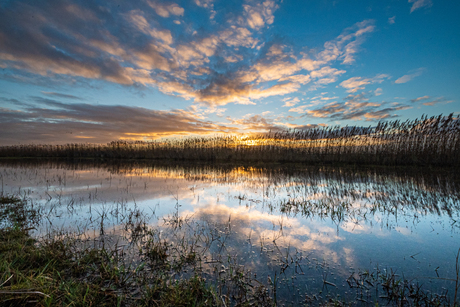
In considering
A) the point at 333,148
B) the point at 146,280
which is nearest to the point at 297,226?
the point at 146,280

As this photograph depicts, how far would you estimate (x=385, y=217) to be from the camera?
4047 mm

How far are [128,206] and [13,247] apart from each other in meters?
2.28

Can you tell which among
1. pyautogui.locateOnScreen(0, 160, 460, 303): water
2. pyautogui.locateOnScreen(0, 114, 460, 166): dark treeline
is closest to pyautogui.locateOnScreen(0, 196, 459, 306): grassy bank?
pyautogui.locateOnScreen(0, 160, 460, 303): water

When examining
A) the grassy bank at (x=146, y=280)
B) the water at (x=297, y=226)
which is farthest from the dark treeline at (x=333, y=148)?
the grassy bank at (x=146, y=280)

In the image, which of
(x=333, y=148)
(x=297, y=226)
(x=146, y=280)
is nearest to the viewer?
(x=146, y=280)

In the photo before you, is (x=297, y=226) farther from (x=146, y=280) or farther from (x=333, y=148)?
(x=333, y=148)

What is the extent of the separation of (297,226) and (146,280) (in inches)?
102

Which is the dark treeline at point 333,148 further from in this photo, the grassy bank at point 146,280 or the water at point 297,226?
the grassy bank at point 146,280

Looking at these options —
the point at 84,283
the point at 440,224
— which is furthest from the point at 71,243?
the point at 440,224

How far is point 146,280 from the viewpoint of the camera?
2.06 meters

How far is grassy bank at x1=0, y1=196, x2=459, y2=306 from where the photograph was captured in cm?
173

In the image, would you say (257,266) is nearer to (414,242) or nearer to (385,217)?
(414,242)

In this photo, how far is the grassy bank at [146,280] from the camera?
5.68 ft

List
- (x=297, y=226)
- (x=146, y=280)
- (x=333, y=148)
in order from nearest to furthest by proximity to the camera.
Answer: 1. (x=146, y=280)
2. (x=297, y=226)
3. (x=333, y=148)
